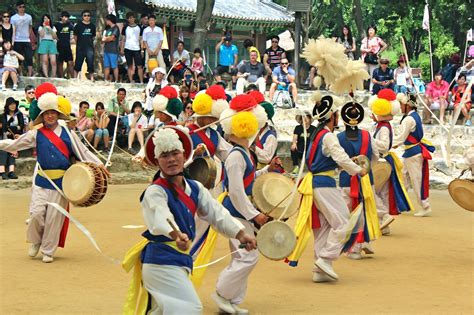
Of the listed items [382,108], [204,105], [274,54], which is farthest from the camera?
[274,54]

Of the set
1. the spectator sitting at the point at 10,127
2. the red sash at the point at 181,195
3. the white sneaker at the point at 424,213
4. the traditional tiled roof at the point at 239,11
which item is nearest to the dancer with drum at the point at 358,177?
the red sash at the point at 181,195

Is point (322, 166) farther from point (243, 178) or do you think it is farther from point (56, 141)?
point (56, 141)

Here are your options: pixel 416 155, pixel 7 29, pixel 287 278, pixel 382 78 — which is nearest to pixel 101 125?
pixel 7 29

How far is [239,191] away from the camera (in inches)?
334

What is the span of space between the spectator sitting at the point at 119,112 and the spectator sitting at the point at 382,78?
6.67 meters

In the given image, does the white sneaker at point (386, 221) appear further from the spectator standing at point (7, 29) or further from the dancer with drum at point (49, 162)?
the spectator standing at point (7, 29)

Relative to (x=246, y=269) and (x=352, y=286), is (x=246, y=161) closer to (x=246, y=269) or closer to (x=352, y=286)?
(x=246, y=269)

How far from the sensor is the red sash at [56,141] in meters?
10.8

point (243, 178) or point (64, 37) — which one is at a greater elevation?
point (64, 37)

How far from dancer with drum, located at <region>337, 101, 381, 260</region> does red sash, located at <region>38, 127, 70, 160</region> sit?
2.94 m

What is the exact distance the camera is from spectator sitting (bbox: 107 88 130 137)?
64.5 ft

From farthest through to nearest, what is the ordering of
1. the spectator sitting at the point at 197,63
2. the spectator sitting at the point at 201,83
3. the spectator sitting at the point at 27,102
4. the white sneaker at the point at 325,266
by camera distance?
the spectator sitting at the point at 197,63 → the spectator sitting at the point at 201,83 → the spectator sitting at the point at 27,102 → the white sneaker at the point at 325,266

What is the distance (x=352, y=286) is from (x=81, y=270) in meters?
2.77

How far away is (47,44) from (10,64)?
52.1 inches
